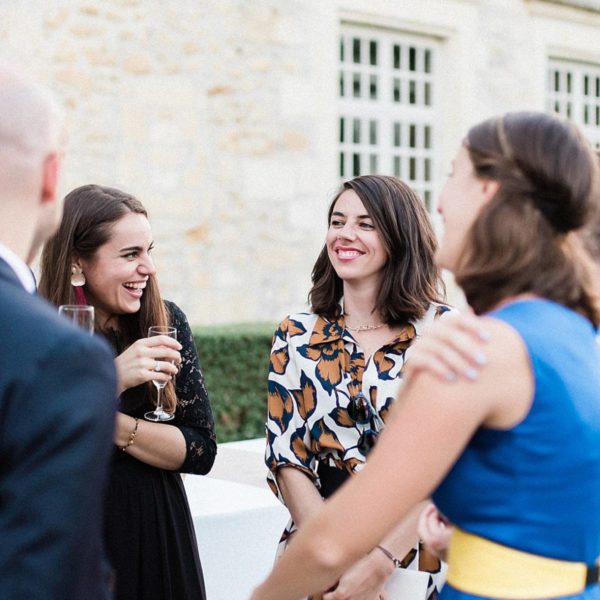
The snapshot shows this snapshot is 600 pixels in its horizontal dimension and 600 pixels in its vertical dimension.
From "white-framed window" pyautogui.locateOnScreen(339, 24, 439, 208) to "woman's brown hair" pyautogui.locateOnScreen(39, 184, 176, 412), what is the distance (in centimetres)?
843

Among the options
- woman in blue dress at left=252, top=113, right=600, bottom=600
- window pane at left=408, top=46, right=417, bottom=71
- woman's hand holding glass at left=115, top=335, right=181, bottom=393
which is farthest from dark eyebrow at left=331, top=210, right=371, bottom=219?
window pane at left=408, top=46, right=417, bottom=71

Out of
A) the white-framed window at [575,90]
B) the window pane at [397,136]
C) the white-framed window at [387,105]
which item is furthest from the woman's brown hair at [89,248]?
the white-framed window at [575,90]

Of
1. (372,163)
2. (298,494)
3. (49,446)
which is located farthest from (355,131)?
(49,446)

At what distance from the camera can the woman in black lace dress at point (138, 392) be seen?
→ 9.89ft

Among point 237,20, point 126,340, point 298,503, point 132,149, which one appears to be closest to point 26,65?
point 132,149

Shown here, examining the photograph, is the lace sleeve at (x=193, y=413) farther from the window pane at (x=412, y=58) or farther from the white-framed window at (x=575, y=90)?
the white-framed window at (x=575, y=90)

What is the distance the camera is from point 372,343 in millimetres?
3262

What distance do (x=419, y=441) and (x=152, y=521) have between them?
1579 mm

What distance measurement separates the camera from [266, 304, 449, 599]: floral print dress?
10.1ft

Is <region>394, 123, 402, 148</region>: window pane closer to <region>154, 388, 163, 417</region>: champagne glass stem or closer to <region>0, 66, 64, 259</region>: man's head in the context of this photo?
<region>154, 388, 163, 417</region>: champagne glass stem

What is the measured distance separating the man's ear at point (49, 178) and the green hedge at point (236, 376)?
22.3ft

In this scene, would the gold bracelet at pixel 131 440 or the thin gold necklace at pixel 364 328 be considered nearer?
the gold bracelet at pixel 131 440

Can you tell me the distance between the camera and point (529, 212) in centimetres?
185

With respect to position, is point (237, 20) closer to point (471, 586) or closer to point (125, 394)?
point (125, 394)
